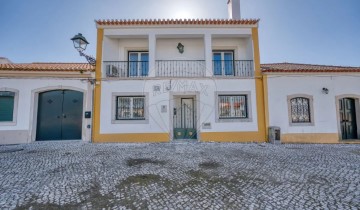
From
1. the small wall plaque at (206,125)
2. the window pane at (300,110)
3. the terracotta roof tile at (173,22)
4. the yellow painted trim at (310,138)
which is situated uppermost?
the terracotta roof tile at (173,22)

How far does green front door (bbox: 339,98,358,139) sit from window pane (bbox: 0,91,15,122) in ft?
56.8

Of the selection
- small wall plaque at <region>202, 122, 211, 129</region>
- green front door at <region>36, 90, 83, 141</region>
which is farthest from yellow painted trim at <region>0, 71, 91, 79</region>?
small wall plaque at <region>202, 122, 211, 129</region>

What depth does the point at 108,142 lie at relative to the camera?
8.41 m

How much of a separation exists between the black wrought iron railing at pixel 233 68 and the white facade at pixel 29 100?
7186mm

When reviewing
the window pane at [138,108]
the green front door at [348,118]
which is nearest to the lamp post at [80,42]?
the window pane at [138,108]

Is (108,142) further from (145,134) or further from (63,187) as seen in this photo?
(63,187)

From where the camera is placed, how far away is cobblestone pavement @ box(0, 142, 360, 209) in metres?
2.82

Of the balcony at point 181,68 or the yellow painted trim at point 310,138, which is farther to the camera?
the balcony at point 181,68

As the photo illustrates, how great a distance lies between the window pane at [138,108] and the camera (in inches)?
350

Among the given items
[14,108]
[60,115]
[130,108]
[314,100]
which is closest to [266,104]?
[314,100]

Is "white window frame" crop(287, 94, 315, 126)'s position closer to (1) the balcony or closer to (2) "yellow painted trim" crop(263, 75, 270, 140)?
(2) "yellow painted trim" crop(263, 75, 270, 140)

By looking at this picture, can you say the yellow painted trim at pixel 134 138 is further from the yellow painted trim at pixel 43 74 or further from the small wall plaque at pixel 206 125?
the yellow painted trim at pixel 43 74

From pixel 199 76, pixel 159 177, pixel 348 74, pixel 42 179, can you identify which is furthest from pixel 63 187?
pixel 348 74

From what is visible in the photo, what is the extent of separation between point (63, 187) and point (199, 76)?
7.13 metres
